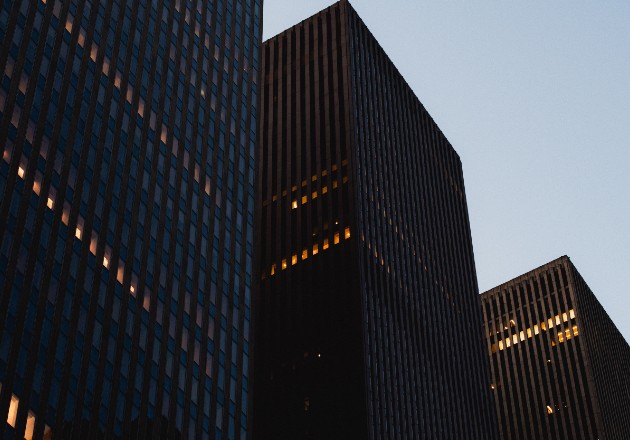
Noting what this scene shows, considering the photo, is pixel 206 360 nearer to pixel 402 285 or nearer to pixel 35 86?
pixel 35 86

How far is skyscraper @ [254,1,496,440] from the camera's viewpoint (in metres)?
119

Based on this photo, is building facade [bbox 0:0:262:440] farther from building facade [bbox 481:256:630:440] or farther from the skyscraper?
building facade [bbox 481:256:630:440]

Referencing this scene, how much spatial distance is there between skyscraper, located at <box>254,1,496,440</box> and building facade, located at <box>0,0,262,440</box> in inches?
1029

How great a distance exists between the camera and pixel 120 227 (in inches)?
3137

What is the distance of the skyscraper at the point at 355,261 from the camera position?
4685 inches

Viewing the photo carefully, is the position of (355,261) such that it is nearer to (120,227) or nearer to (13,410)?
(120,227)

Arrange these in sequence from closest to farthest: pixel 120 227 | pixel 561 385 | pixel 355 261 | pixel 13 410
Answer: pixel 13 410 → pixel 120 227 → pixel 355 261 → pixel 561 385

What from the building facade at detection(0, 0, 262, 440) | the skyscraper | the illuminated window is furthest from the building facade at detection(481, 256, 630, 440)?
the illuminated window

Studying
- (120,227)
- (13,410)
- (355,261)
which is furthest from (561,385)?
(13,410)

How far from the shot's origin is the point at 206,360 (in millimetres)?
84688

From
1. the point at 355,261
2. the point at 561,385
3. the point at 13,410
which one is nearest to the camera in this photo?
the point at 13,410

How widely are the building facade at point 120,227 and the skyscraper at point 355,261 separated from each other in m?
26.1

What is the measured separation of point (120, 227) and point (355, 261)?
1960 inches

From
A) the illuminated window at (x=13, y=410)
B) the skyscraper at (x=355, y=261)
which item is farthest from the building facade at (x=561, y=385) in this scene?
the illuminated window at (x=13, y=410)
